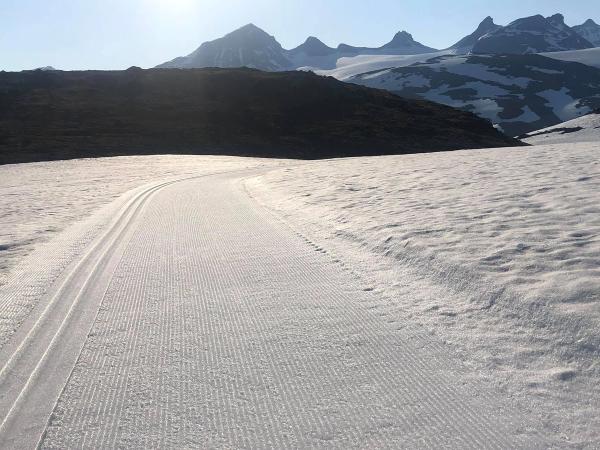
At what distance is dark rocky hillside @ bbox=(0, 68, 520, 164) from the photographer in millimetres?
53438

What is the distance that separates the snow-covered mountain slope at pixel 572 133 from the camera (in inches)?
2308

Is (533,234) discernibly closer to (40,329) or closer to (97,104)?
(40,329)

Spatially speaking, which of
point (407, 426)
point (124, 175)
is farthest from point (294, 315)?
point (124, 175)

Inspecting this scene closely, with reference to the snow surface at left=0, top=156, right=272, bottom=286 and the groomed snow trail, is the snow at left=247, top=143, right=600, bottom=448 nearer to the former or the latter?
the groomed snow trail

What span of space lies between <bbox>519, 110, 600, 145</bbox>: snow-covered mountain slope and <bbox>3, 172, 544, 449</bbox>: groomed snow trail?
58.1 metres

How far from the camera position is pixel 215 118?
64.2 metres

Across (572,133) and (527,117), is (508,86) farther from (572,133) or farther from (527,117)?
(572,133)

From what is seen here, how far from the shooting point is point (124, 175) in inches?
1049

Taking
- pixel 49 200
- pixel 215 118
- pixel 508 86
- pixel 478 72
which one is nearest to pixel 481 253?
pixel 49 200

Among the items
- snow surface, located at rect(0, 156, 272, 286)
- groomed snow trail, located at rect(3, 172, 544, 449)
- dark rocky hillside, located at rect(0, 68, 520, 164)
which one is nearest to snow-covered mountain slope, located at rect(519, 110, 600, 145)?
dark rocky hillside, located at rect(0, 68, 520, 164)

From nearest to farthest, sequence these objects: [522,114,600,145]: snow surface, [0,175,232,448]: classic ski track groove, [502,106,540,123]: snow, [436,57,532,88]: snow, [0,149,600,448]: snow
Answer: [0,175,232,448]: classic ski track groove → [0,149,600,448]: snow → [522,114,600,145]: snow surface → [502,106,540,123]: snow → [436,57,532,88]: snow

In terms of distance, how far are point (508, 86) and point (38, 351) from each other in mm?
172790

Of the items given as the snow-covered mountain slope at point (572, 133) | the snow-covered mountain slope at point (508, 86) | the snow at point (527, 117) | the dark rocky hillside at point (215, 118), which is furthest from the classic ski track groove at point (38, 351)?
the snow at point (527, 117)

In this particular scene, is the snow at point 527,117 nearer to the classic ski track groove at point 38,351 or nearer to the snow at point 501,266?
the snow at point 501,266
